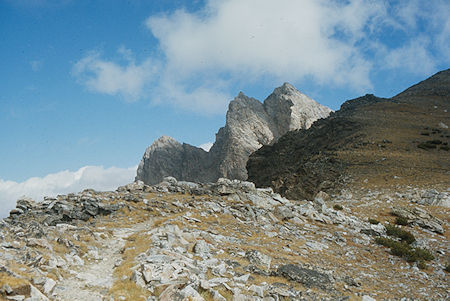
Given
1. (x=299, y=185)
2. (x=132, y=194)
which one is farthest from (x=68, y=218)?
(x=299, y=185)

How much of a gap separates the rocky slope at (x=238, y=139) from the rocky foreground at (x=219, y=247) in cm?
8855

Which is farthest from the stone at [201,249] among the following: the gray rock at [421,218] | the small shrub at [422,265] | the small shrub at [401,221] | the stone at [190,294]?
the gray rock at [421,218]

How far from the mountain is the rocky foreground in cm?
1069

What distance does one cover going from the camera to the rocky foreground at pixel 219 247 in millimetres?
10453

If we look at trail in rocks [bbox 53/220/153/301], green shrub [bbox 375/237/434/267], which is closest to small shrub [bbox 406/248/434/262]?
green shrub [bbox 375/237/434/267]

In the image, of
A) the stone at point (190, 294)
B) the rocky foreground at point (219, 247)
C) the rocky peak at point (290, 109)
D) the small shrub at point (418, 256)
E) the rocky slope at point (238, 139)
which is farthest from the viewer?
the rocky peak at point (290, 109)

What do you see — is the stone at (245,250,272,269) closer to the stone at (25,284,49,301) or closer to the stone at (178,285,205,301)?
the stone at (178,285,205,301)

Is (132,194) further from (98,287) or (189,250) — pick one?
(98,287)

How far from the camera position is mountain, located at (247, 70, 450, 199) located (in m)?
42.2

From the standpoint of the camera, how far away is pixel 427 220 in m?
26.2

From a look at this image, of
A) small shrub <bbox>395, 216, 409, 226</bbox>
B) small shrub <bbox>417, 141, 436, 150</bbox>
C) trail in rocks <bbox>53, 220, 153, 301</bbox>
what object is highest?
small shrub <bbox>417, 141, 436, 150</bbox>

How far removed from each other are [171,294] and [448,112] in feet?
313

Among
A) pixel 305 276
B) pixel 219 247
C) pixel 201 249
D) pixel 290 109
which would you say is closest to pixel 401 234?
pixel 305 276

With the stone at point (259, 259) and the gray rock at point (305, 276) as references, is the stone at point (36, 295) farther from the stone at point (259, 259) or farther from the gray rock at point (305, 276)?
the gray rock at point (305, 276)
